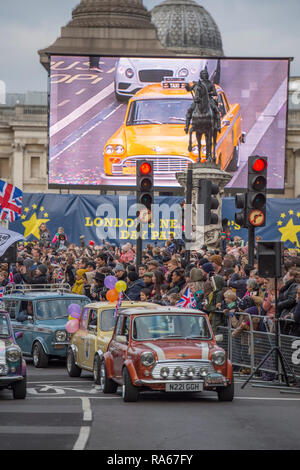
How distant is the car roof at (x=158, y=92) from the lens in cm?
5266

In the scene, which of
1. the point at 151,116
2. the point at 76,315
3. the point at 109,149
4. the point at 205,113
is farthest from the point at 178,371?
the point at 109,149

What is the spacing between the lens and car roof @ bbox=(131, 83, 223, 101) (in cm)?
5266

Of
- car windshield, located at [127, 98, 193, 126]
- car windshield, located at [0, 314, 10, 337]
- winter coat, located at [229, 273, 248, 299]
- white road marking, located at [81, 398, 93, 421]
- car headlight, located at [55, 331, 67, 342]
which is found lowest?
white road marking, located at [81, 398, 93, 421]

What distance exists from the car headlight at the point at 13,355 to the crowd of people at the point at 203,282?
14.0ft

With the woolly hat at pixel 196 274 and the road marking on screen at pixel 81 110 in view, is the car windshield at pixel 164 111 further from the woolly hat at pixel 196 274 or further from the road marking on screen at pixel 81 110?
the woolly hat at pixel 196 274

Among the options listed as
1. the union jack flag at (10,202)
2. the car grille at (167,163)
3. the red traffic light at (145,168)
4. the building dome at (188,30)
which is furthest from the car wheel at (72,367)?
the building dome at (188,30)

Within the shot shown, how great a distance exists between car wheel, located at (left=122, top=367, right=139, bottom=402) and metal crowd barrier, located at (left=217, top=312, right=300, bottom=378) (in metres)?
3.06

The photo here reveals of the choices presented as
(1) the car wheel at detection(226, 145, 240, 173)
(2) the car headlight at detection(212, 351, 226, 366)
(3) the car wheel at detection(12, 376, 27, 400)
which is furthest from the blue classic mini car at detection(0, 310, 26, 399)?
(1) the car wheel at detection(226, 145, 240, 173)

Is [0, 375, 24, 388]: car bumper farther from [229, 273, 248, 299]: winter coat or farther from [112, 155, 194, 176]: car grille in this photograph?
[112, 155, 194, 176]: car grille

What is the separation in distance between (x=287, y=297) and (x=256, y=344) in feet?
5.42

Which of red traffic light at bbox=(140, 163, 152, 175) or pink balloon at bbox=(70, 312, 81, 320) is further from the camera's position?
red traffic light at bbox=(140, 163, 152, 175)

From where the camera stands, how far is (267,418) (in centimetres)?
1501

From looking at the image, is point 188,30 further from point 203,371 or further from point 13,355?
point 203,371

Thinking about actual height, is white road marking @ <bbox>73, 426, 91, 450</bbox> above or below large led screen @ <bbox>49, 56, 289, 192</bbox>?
below
